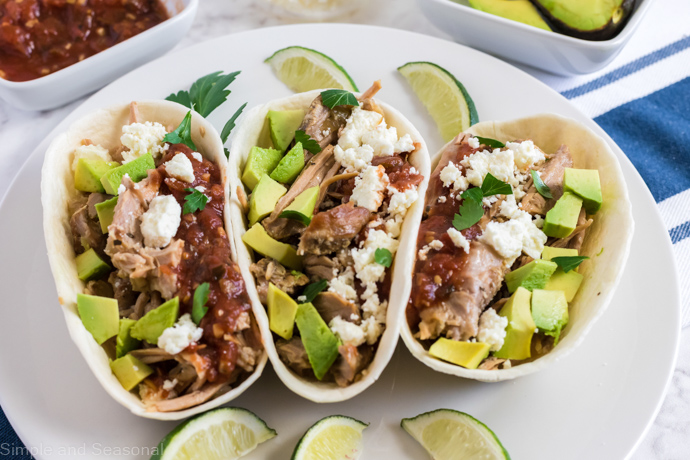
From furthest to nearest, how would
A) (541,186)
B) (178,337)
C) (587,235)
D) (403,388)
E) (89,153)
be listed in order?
(89,153) → (587,235) → (541,186) → (403,388) → (178,337)

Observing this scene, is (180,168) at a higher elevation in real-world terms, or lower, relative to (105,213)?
higher

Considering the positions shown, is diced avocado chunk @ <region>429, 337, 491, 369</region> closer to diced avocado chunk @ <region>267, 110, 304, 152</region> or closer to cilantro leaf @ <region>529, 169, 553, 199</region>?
cilantro leaf @ <region>529, 169, 553, 199</region>

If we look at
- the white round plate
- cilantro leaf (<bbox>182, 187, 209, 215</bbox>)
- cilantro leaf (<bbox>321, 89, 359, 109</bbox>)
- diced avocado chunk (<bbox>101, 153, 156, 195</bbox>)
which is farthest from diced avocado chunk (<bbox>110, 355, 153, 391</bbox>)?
cilantro leaf (<bbox>321, 89, 359, 109</bbox>)

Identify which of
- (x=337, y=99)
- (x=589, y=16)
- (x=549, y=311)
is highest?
(x=589, y=16)

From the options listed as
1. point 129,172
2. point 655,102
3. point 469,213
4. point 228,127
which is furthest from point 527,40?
point 129,172

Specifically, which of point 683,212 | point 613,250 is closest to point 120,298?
point 613,250

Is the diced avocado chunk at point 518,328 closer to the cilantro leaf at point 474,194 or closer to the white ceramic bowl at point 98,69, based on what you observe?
the cilantro leaf at point 474,194

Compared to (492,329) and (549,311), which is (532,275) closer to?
(549,311)

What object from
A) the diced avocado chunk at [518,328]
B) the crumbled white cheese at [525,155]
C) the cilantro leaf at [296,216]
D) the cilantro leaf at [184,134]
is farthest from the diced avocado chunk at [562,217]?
the cilantro leaf at [184,134]
